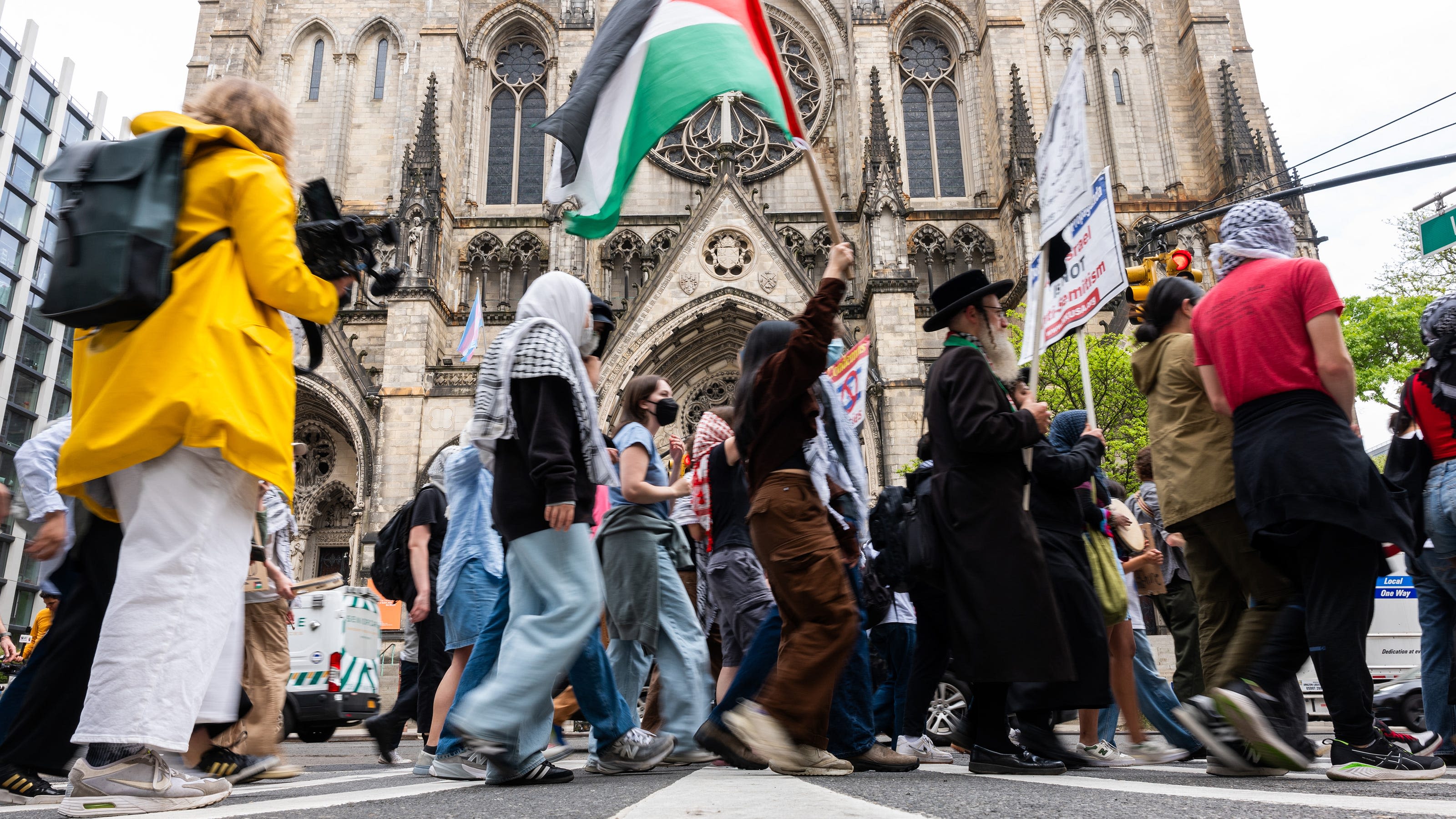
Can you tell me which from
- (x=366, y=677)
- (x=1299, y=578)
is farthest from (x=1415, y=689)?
(x=366, y=677)

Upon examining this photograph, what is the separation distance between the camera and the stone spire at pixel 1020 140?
20.8m

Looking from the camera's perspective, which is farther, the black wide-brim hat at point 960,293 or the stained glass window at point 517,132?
the stained glass window at point 517,132

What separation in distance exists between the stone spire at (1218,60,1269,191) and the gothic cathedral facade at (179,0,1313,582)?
73mm

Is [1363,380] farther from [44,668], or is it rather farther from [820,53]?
[44,668]

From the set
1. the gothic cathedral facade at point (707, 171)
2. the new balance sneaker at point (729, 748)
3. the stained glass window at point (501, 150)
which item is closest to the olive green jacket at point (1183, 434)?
the new balance sneaker at point (729, 748)

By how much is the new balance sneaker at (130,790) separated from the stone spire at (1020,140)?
20.8 meters

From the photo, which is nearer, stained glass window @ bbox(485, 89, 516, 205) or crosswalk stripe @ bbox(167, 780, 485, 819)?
crosswalk stripe @ bbox(167, 780, 485, 819)

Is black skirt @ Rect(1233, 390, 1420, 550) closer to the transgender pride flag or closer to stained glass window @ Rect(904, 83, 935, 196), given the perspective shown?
the transgender pride flag

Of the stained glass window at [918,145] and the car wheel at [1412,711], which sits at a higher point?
the stained glass window at [918,145]

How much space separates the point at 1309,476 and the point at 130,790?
3.34 meters

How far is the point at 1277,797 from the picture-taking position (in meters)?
2.18

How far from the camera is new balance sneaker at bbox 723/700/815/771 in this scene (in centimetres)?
294

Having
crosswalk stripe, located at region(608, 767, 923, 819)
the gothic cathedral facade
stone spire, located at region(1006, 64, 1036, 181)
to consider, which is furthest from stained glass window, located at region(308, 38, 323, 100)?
crosswalk stripe, located at region(608, 767, 923, 819)

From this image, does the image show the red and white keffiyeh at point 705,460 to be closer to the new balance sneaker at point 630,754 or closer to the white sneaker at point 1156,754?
the new balance sneaker at point 630,754
